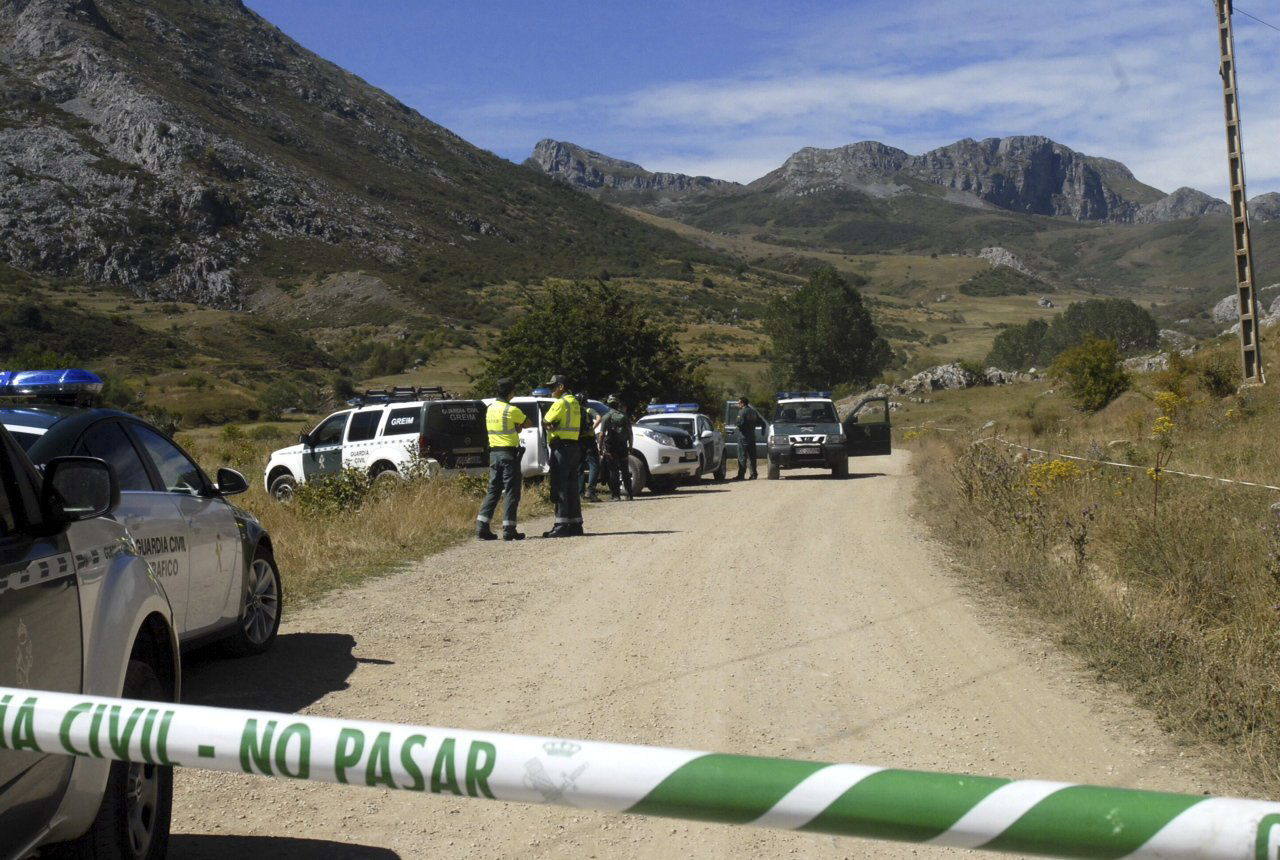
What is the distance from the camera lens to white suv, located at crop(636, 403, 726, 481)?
25.7 metres

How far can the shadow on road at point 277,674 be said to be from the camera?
22.0 feet

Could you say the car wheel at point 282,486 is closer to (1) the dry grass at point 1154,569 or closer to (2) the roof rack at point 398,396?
(2) the roof rack at point 398,396

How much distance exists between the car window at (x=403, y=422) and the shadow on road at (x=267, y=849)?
1487cm

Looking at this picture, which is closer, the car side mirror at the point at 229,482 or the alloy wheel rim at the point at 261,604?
the car side mirror at the point at 229,482

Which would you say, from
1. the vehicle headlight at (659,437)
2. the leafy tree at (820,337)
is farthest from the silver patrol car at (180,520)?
the leafy tree at (820,337)

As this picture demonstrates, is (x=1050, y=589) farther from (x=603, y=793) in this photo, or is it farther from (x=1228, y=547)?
(x=603, y=793)

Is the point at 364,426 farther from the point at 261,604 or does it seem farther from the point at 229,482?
the point at 229,482

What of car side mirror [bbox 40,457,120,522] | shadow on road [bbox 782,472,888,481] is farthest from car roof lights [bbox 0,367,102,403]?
shadow on road [bbox 782,472,888,481]

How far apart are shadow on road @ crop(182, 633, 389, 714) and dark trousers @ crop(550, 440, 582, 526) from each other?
651 centimetres

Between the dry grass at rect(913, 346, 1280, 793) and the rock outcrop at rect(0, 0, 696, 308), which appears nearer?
the dry grass at rect(913, 346, 1280, 793)

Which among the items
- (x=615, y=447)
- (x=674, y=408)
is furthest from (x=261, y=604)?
(x=674, y=408)

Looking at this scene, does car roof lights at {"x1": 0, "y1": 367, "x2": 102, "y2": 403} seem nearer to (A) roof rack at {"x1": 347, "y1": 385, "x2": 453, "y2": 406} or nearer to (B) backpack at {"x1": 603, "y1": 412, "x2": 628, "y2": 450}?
(A) roof rack at {"x1": 347, "y1": 385, "x2": 453, "y2": 406}

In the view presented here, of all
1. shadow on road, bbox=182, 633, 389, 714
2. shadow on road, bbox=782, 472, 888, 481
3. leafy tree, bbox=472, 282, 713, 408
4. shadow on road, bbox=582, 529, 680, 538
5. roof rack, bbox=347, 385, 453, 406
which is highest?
leafy tree, bbox=472, 282, 713, 408

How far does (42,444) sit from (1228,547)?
7.44m
